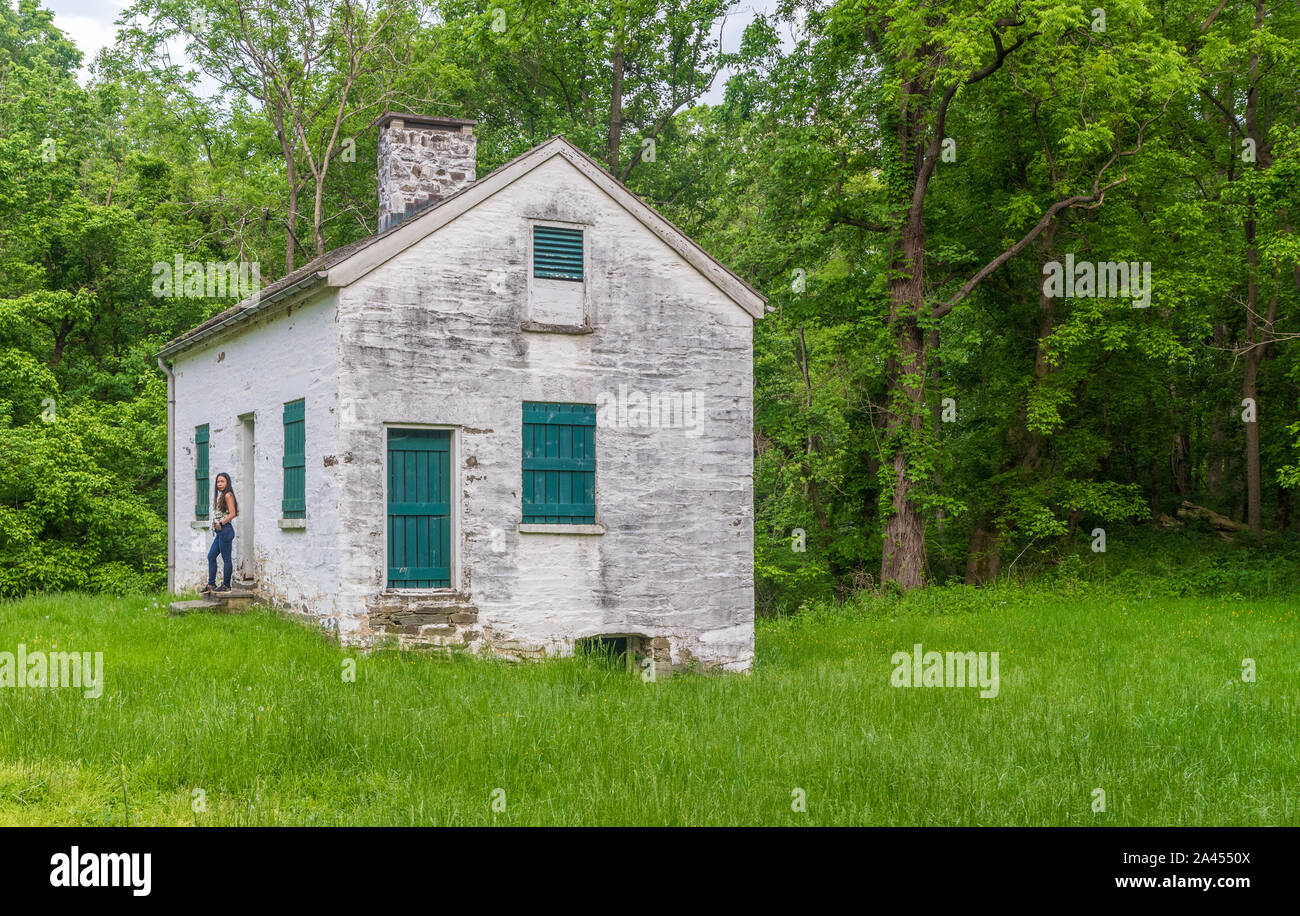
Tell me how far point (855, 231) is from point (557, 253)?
42.1ft

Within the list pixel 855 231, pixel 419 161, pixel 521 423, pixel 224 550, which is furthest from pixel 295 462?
pixel 855 231

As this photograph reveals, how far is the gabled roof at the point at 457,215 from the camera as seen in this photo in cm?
1477

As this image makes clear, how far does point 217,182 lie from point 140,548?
11.2 metres

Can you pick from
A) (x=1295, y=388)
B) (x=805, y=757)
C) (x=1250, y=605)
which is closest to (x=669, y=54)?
(x=1295, y=388)

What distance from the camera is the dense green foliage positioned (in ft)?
80.0

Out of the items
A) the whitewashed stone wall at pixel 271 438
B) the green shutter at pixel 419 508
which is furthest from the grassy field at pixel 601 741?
the green shutter at pixel 419 508

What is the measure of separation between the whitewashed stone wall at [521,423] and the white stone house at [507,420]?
3 cm

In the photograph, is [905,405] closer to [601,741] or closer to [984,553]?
[984,553]

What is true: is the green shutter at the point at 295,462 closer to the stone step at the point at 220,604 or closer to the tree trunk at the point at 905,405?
the stone step at the point at 220,604

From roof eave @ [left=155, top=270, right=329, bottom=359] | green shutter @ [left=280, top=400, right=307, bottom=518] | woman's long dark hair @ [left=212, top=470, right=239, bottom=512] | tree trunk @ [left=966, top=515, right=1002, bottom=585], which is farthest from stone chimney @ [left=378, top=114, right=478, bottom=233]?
tree trunk @ [left=966, top=515, right=1002, bottom=585]

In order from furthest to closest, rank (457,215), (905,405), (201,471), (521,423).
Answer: (905,405) → (201,471) → (521,423) → (457,215)

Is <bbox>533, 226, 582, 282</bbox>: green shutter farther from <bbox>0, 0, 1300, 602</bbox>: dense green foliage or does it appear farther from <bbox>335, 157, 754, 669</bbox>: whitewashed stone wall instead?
<bbox>0, 0, 1300, 602</bbox>: dense green foliage

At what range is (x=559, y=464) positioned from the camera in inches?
632

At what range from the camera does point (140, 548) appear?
2873 centimetres
